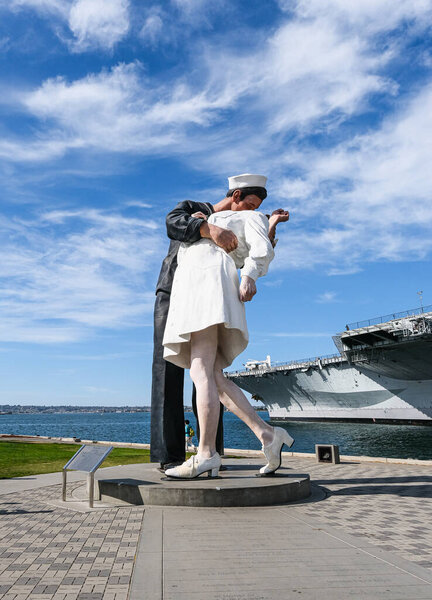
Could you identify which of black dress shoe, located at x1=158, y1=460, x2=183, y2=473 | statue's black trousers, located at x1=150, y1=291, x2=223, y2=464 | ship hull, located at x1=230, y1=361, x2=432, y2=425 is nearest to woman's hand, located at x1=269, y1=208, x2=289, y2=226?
statue's black trousers, located at x1=150, y1=291, x2=223, y2=464

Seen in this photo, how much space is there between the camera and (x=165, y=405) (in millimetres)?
5980

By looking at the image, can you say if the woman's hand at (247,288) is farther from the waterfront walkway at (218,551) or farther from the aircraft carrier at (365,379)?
the aircraft carrier at (365,379)

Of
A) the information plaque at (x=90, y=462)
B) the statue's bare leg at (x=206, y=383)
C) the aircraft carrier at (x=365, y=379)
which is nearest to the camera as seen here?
the information plaque at (x=90, y=462)

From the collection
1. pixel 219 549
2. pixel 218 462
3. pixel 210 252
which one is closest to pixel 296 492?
pixel 218 462

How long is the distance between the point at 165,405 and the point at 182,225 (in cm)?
227

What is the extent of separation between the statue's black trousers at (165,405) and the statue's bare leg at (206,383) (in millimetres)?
896

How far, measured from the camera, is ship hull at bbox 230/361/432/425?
43188mm

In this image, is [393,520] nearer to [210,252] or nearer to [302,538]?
[302,538]

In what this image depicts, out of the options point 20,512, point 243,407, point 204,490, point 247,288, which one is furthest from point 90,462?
point 247,288

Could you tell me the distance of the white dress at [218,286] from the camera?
16.4 feet

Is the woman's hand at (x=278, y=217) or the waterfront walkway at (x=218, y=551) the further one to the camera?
the woman's hand at (x=278, y=217)

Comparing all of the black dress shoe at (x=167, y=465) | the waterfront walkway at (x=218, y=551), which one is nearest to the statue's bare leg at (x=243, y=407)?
the waterfront walkway at (x=218, y=551)

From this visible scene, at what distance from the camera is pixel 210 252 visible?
5.26m

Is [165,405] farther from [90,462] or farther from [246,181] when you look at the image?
[246,181]
